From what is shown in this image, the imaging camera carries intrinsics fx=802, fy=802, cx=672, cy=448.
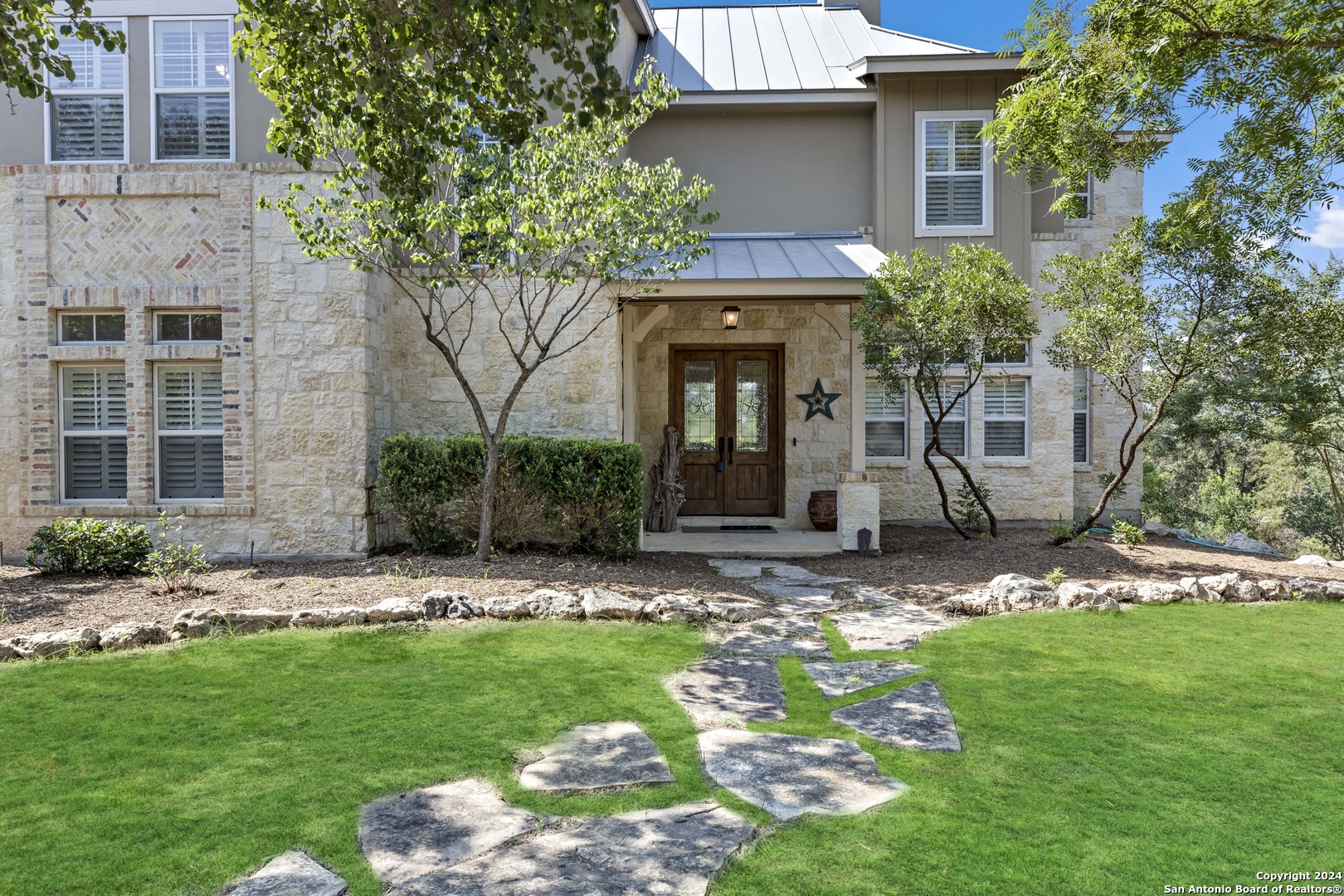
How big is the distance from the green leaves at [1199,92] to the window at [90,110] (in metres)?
8.34

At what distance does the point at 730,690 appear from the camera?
13.7ft

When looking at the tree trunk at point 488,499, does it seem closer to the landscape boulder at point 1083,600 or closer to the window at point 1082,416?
the landscape boulder at point 1083,600

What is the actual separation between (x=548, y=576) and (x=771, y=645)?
91.7 inches

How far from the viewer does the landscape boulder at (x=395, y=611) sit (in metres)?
5.38

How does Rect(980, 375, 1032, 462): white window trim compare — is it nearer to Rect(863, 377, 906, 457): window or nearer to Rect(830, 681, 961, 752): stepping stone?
Rect(863, 377, 906, 457): window

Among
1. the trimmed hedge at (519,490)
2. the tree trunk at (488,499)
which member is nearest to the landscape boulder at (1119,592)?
the trimmed hedge at (519,490)

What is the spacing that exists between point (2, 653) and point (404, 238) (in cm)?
381

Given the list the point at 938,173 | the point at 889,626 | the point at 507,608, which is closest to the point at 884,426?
the point at 938,173

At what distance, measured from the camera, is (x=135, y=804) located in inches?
109

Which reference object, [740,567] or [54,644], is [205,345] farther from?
[740,567]

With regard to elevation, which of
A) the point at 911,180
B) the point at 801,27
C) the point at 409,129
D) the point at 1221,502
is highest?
the point at 801,27

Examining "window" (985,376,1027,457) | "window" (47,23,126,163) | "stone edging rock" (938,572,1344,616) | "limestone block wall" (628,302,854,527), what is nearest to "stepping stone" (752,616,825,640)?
"stone edging rock" (938,572,1344,616)

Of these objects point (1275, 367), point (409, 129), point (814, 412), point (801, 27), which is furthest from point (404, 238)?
point (801, 27)

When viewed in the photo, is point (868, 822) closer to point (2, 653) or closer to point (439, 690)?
point (439, 690)
